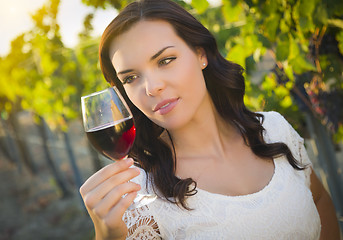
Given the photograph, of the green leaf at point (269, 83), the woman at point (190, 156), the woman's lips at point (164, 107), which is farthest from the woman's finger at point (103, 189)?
the green leaf at point (269, 83)

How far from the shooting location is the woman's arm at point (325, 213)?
201 centimetres

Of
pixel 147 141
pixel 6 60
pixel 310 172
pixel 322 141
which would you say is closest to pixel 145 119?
pixel 147 141

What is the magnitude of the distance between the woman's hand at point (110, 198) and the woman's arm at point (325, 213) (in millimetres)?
1319

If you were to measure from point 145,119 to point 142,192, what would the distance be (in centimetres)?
52

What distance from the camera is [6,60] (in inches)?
262

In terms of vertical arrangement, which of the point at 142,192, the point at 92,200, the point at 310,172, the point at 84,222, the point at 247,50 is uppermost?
the point at 247,50

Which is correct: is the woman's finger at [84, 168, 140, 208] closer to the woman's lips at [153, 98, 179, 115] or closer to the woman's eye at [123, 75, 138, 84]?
the woman's lips at [153, 98, 179, 115]

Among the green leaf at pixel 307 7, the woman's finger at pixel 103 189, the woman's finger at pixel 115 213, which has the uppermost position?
the green leaf at pixel 307 7

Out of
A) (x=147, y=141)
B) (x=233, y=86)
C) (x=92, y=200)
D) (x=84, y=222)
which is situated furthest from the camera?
(x=84, y=222)

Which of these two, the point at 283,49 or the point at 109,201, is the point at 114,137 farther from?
the point at 283,49

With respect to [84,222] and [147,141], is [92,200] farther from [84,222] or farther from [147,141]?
[84,222]

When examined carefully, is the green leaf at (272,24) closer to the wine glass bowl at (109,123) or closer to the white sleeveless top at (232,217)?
the white sleeveless top at (232,217)

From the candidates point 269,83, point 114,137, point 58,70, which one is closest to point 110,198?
point 114,137

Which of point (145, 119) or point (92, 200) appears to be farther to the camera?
point (145, 119)
